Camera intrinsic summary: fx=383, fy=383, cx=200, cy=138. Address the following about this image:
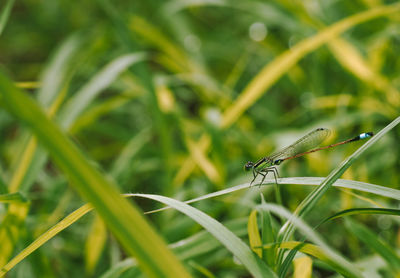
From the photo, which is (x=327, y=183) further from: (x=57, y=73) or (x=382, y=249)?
(x=57, y=73)

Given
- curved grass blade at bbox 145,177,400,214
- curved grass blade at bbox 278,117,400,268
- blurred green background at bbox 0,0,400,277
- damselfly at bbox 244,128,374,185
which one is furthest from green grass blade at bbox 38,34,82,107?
curved grass blade at bbox 278,117,400,268

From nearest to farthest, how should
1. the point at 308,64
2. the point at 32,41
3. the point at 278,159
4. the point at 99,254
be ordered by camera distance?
1. the point at 278,159
2. the point at 99,254
3. the point at 308,64
4. the point at 32,41

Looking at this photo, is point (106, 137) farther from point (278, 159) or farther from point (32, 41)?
point (278, 159)

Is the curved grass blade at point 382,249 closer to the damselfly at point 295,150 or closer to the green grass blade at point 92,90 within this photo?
the damselfly at point 295,150

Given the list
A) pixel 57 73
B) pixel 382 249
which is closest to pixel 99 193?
pixel 382 249

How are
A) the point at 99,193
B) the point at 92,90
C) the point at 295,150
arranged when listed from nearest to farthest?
the point at 99,193, the point at 295,150, the point at 92,90

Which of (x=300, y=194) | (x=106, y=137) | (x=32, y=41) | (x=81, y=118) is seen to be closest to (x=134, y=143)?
(x=81, y=118)

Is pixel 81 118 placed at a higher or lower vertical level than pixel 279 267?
higher
